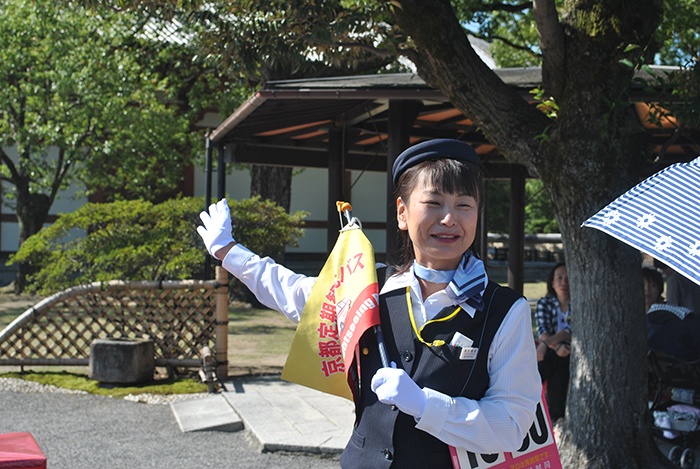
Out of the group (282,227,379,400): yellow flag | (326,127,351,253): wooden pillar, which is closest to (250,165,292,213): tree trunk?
(326,127,351,253): wooden pillar

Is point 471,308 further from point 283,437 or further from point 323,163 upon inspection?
point 323,163

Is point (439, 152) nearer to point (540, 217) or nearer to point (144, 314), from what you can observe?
point (144, 314)

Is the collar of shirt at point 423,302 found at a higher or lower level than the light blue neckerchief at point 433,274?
lower

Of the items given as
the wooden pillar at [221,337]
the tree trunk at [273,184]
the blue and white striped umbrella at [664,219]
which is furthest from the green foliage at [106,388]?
the tree trunk at [273,184]

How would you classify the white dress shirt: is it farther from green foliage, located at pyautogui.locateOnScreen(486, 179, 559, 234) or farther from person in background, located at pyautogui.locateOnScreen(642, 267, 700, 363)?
green foliage, located at pyautogui.locateOnScreen(486, 179, 559, 234)

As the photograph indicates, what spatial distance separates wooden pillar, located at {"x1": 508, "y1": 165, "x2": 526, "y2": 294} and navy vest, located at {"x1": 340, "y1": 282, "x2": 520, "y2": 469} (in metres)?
10.5

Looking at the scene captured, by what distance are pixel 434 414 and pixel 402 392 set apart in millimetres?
98

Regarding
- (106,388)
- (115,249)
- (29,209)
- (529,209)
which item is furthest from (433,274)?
(529,209)

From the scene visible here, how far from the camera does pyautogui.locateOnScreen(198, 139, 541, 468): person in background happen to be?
6.73 ft

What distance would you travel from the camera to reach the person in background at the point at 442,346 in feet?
6.73

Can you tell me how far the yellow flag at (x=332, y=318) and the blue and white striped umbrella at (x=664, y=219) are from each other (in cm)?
89

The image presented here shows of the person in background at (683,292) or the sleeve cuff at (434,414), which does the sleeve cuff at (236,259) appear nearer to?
the sleeve cuff at (434,414)

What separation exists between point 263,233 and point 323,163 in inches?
51.5

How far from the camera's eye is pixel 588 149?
198 inches
